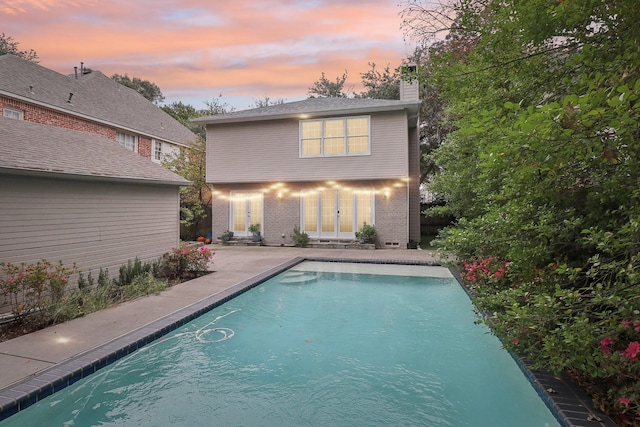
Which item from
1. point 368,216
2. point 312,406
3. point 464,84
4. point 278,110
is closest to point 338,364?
point 312,406

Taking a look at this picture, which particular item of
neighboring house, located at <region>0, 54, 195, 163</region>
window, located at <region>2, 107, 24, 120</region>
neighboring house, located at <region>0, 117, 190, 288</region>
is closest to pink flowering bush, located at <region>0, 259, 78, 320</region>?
neighboring house, located at <region>0, 117, 190, 288</region>

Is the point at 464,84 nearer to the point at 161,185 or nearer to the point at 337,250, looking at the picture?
the point at 161,185

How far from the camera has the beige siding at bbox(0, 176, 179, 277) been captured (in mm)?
5223

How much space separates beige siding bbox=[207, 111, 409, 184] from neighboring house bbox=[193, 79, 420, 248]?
0.04 m

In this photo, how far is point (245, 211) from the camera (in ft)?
49.1

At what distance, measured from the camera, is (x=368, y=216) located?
44.8 ft

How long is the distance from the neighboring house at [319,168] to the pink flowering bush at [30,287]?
9578mm

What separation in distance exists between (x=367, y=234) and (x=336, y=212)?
1.69 meters

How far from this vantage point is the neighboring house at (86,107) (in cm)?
1366

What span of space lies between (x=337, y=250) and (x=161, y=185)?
6.86 meters

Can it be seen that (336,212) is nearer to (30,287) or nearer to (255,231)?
(255,231)

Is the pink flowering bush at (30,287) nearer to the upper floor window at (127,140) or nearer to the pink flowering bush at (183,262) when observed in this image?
the pink flowering bush at (183,262)

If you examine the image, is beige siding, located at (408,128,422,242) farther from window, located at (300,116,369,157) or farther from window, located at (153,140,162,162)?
window, located at (153,140,162,162)

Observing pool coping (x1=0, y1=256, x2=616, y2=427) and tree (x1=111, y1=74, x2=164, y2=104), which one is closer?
pool coping (x1=0, y1=256, x2=616, y2=427)
